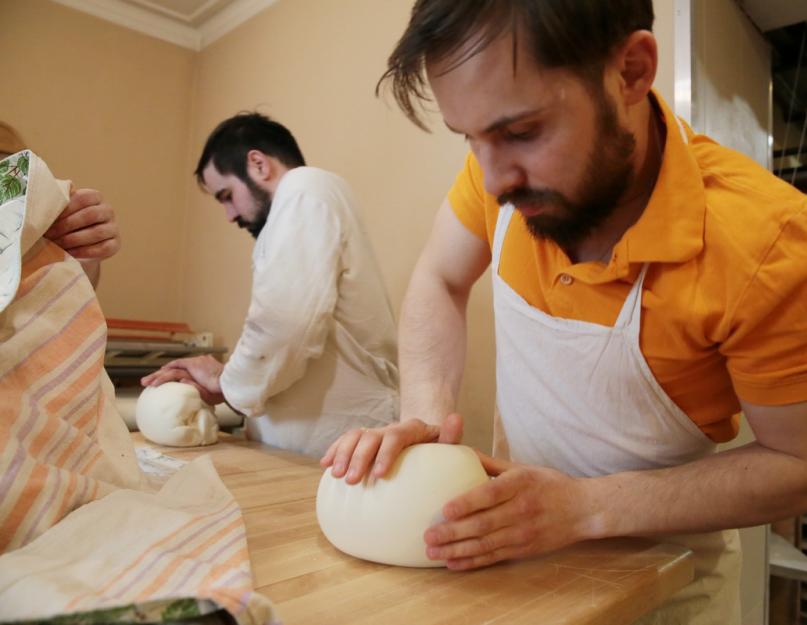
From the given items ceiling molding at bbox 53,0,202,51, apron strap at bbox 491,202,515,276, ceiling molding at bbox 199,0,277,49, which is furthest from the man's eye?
ceiling molding at bbox 53,0,202,51

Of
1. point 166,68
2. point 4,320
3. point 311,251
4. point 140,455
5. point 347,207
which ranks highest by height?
point 166,68

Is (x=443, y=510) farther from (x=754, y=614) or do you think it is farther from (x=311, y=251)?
(x=754, y=614)

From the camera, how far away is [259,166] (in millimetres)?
1613

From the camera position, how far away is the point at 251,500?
0.79 m

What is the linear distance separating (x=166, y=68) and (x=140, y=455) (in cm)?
248

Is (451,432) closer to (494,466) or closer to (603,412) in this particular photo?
(494,466)

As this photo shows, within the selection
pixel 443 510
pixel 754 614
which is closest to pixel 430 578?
pixel 443 510

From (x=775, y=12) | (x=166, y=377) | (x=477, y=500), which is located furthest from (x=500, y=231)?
(x=775, y=12)

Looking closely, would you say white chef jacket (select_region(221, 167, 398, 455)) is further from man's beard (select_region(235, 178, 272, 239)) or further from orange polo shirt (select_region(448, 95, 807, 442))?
orange polo shirt (select_region(448, 95, 807, 442))

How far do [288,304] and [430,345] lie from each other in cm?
46

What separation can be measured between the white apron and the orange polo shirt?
0.8 inches

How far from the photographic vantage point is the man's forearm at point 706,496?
0.61 metres

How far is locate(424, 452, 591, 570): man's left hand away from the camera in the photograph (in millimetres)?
572

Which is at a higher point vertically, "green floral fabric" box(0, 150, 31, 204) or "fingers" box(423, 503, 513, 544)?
"green floral fabric" box(0, 150, 31, 204)
